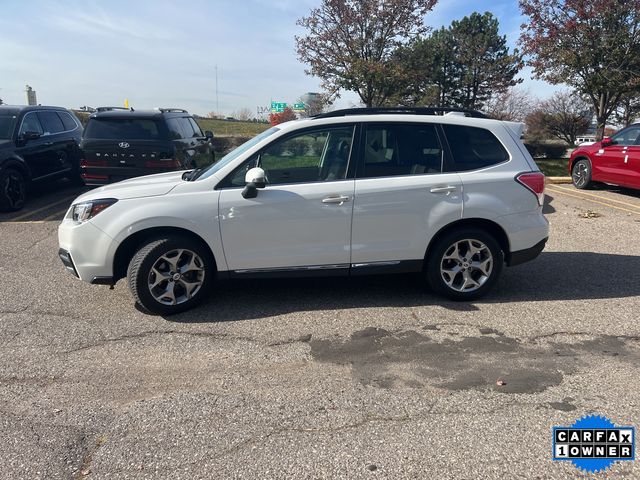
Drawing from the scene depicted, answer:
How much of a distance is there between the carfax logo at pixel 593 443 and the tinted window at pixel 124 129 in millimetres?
7886

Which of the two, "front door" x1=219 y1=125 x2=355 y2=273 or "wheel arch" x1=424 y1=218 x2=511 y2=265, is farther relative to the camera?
"wheel arch" x1=424 y1=218 x2=511 y2=265

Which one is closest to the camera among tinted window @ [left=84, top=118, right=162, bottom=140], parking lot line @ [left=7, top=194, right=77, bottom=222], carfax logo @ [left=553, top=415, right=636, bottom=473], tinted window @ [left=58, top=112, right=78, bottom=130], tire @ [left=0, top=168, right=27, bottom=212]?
carfax logo @ [left=553, top=415, right=636, bottom=473]

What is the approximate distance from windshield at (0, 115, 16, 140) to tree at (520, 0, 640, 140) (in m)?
13.7

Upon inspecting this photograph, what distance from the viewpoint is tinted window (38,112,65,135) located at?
9.95 metres

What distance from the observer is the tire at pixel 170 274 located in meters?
4.27

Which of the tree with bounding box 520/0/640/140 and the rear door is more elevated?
the tree with bounding box 520/0/640/140

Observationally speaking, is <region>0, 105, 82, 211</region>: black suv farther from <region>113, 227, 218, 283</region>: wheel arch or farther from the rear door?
the rear door

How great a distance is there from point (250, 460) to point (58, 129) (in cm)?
1008

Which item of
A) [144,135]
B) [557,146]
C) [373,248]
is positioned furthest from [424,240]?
[557,146]

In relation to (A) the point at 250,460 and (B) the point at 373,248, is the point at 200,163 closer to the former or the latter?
(B) the point at 373,248

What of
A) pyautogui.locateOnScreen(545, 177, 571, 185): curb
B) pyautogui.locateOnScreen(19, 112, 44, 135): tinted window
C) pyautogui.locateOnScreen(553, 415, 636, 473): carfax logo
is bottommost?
pyautogui.locateOnScreen(553, 415, 636, 473): carfax logo

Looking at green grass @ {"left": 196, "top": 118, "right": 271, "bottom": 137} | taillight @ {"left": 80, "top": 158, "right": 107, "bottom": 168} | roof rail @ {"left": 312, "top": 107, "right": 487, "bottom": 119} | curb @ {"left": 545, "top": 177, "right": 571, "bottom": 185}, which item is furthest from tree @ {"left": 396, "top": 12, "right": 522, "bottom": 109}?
roof rail @ {"left": 312, "top": 107, "right": 487, "bottom": 119}

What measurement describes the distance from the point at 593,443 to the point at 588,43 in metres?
14.2

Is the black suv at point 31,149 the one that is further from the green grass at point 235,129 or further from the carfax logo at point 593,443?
the green grass at point 235,129
